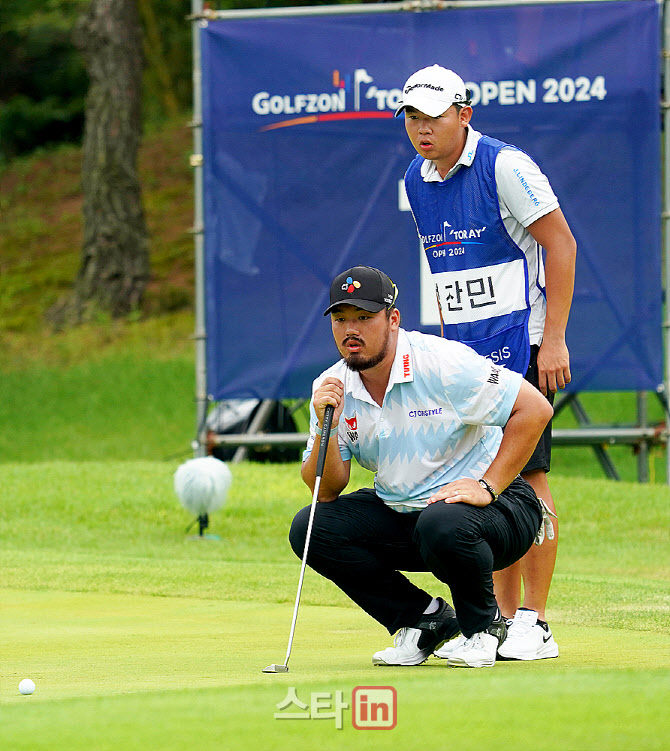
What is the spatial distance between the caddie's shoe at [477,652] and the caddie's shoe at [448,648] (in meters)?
0.05

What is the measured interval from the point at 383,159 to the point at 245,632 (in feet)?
18.9

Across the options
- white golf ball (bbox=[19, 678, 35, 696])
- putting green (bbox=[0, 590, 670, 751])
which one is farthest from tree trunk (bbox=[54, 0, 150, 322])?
white golf ball (bbox=[19, 678, 35, 696])

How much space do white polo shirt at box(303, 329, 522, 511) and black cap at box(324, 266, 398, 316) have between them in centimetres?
17

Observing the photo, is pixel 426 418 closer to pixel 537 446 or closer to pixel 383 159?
pixel 537 446

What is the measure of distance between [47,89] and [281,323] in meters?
23.9

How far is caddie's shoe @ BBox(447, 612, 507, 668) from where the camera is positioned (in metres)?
4.12

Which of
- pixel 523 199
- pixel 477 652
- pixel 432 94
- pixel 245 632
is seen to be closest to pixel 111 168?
pixel 245 632

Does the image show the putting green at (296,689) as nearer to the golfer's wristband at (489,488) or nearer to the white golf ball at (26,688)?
the white golf ball at (26,688)

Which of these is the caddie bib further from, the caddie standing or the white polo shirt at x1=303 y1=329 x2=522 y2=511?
the white polo shirt at x1=303 y1=329 x2=522 y2=511

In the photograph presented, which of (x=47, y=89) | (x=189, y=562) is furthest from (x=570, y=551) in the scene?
(x=47, y=89)

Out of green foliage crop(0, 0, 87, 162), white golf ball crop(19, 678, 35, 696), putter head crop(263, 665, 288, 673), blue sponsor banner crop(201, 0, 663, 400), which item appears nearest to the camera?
white golf ball crop(19, 678, 35, 696)

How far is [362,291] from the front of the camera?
13.7 ft

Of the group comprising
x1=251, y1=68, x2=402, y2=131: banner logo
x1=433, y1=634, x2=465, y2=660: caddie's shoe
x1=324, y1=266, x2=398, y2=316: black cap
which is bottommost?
x1=433, y1=634, x2=465, y2=660: caddie's shoe

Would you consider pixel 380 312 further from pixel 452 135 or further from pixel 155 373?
pixel 155 373
